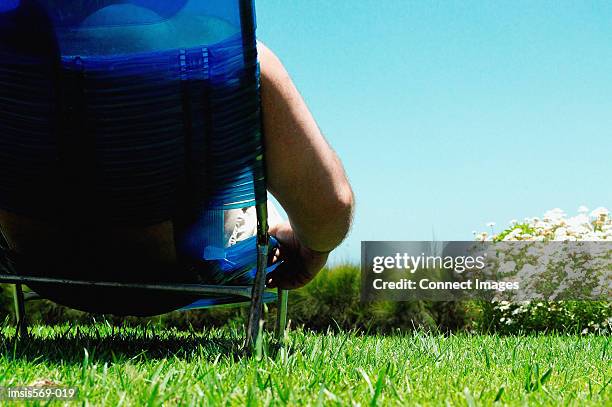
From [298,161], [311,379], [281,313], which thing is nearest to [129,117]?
[298,161]

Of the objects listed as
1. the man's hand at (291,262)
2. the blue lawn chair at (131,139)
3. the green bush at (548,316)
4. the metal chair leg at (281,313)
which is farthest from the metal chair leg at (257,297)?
the green bush at (548,316)

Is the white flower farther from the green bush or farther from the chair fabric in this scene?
the chair fabric

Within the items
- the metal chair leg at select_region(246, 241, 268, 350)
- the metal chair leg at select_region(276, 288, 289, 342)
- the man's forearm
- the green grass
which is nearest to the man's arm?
the man's forearm

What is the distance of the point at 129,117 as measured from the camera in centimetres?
186

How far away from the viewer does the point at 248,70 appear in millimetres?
1812

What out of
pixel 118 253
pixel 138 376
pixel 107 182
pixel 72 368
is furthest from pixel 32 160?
pixel 138 376

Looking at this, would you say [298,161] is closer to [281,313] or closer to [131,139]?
[131,139]

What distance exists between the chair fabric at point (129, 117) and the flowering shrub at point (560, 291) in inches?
186

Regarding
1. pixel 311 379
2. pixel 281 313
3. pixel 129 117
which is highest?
pixel 129 117

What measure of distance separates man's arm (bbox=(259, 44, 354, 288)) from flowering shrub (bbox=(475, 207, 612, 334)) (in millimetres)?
4552

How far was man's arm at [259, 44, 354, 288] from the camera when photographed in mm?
1881

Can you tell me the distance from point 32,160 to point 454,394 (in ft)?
4.22

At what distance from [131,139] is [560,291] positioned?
5478 millimetres

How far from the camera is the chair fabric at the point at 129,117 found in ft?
5.84
